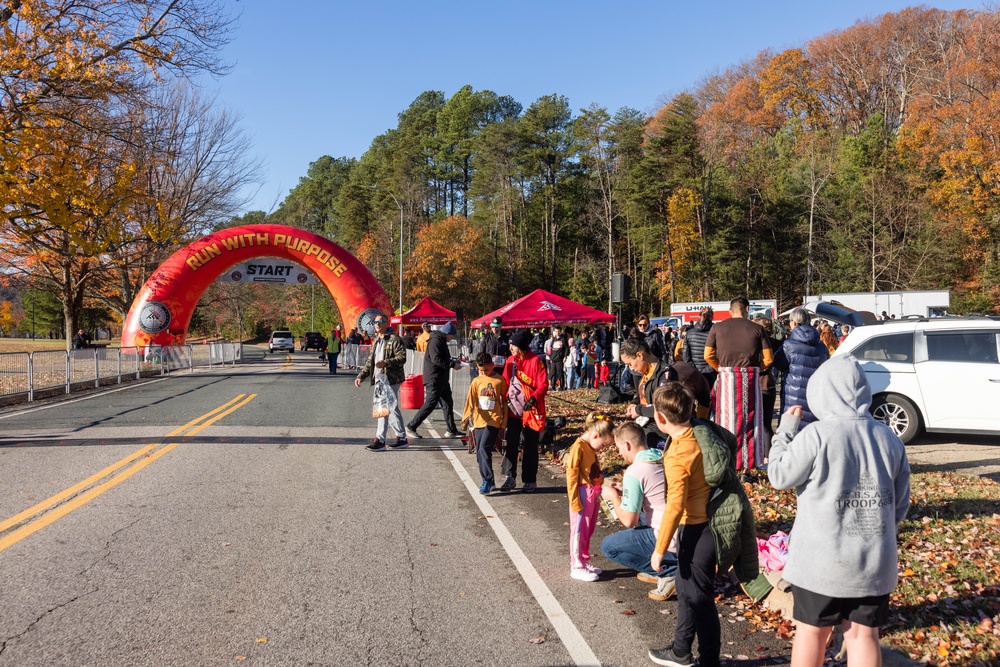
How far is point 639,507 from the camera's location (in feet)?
15.6

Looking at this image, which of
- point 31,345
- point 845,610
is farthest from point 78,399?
point 31,345

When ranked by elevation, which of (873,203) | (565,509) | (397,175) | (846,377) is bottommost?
(565,509)

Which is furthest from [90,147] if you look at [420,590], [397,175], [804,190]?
[397,175]

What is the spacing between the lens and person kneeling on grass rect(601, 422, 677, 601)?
4781 mm

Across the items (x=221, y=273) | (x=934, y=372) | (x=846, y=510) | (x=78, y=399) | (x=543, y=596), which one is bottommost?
(x=543, y=596)

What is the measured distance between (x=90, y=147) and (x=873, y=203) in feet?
139

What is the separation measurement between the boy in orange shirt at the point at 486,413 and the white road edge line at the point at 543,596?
0.31m

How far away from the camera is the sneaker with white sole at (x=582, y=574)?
217 inches

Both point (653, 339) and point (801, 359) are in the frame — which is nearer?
point (801, 359)

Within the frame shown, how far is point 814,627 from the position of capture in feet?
10.7

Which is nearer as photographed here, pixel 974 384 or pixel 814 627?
pixel 814 627

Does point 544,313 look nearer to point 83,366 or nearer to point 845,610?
point 83,366

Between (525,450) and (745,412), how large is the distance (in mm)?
2453

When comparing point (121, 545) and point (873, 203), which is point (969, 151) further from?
point (121, 545)
